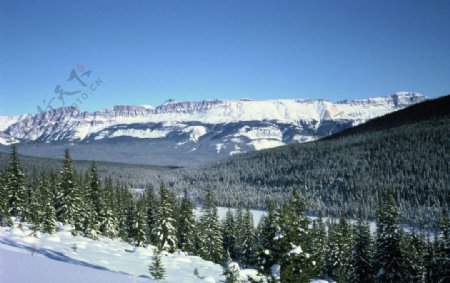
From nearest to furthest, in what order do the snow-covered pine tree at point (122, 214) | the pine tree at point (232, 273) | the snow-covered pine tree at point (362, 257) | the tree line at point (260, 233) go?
the tree line at point (260, 233) < the pine tree at point (232, 273) < the snow-covered pine tree at point (362, 257) < the snow-covered pine tree at point (122, 214)

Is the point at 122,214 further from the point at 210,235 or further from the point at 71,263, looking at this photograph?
the point at 71,263

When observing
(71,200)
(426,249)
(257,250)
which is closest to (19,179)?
(71,200)

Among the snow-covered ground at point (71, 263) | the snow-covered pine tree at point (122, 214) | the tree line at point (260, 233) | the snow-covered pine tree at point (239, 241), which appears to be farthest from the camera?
the snow-covered pine tree at point (239, 241)

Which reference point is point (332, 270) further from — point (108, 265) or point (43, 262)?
point (43, 262)

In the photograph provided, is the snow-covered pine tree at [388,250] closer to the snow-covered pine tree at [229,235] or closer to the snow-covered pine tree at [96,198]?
the snow-covered pine tree at [96,198]

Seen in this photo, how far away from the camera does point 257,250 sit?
16.3 meters

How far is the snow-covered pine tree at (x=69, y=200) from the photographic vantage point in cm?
4516

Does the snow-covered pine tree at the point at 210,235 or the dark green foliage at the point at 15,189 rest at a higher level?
the dark green foliage at the point at 15,189

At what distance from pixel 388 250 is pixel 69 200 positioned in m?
37.9

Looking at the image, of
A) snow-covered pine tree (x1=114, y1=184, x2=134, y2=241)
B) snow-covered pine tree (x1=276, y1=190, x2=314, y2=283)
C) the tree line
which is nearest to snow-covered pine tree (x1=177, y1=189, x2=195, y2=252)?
the tree line

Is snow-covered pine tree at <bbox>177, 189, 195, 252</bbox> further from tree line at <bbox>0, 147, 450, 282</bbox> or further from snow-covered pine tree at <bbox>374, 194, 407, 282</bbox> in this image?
snow-covered pine tree at <bbox>374, 194, 407, 282</bbox>

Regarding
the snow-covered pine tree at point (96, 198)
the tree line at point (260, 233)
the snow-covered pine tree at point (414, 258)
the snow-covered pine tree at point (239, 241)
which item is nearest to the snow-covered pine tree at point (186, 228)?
the tree line at point (260, 233)

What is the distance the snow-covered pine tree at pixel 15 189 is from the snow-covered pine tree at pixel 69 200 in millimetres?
4160

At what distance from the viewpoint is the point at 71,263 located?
37.0 feet
